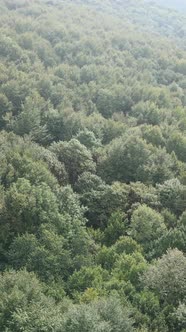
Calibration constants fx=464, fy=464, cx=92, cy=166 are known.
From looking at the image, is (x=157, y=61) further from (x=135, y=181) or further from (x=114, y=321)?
(x=114, y=321)

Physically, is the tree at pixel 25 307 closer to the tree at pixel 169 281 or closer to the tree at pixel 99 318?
the tree at pixel 99 318

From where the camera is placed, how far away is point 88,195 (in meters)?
61.3

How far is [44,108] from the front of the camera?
279 ft

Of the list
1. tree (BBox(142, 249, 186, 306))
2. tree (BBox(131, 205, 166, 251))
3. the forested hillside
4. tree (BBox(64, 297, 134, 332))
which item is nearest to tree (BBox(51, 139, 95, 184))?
the forested hillside

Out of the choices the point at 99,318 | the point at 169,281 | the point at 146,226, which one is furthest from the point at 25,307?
the point at 146,226

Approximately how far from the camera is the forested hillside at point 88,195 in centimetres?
3897

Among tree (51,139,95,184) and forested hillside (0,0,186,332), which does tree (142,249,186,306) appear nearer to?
forested hillside (0,0,186,332)

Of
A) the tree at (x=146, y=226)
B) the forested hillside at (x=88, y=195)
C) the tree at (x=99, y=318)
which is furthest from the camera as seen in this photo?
the tree at (x=146, y=226)

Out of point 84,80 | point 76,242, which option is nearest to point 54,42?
point 84,80

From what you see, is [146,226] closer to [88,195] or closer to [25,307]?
[88,195]

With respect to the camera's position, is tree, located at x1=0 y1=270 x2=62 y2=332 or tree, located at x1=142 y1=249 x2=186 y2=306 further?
tree, located at x1=142 y1=249 x2=186 y2=306

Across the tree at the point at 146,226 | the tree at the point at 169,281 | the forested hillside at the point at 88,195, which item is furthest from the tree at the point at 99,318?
the tree at the point at 146,226

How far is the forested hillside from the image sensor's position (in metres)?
39.0

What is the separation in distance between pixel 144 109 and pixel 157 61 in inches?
1650
